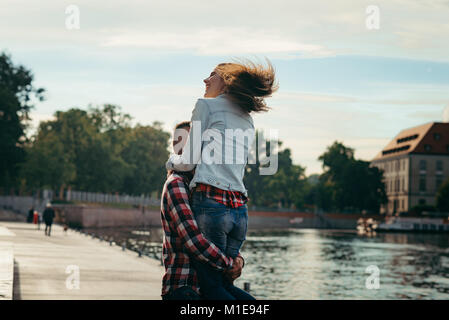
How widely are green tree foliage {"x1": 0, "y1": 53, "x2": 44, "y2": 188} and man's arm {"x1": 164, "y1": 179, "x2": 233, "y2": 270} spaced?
60.5 metres

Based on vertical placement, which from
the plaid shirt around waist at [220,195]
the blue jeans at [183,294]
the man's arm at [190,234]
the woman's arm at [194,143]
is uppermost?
the woman's arm at [194,143]

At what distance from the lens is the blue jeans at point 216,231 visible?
380 centimetres

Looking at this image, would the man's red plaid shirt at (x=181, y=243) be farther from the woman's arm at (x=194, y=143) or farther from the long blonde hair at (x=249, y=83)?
the long blonde hair at (x=249, y=83)

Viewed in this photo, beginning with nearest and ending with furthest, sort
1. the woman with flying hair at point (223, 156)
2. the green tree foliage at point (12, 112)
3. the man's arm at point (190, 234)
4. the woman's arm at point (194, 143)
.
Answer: the man's arm at point (190, 234), the woman with flying hair at point (223, 156), the woman's arm at point (194, 143), the green tree foliage at point (12, 112)

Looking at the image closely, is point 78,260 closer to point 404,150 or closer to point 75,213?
point 75,213

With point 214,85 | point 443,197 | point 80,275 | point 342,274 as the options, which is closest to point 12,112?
point 342,274

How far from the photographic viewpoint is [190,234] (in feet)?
12.3

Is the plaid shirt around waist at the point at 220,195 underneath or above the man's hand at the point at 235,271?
above

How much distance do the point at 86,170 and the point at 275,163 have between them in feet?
281

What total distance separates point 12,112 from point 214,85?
6257cm

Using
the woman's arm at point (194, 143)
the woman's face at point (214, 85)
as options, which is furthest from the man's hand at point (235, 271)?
the woman's face at point (214, 85)

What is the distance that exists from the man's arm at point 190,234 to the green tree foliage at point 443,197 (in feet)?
368

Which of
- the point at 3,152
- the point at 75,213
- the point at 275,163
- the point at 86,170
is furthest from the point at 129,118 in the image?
the point at 275,163

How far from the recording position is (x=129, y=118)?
11212 cm
